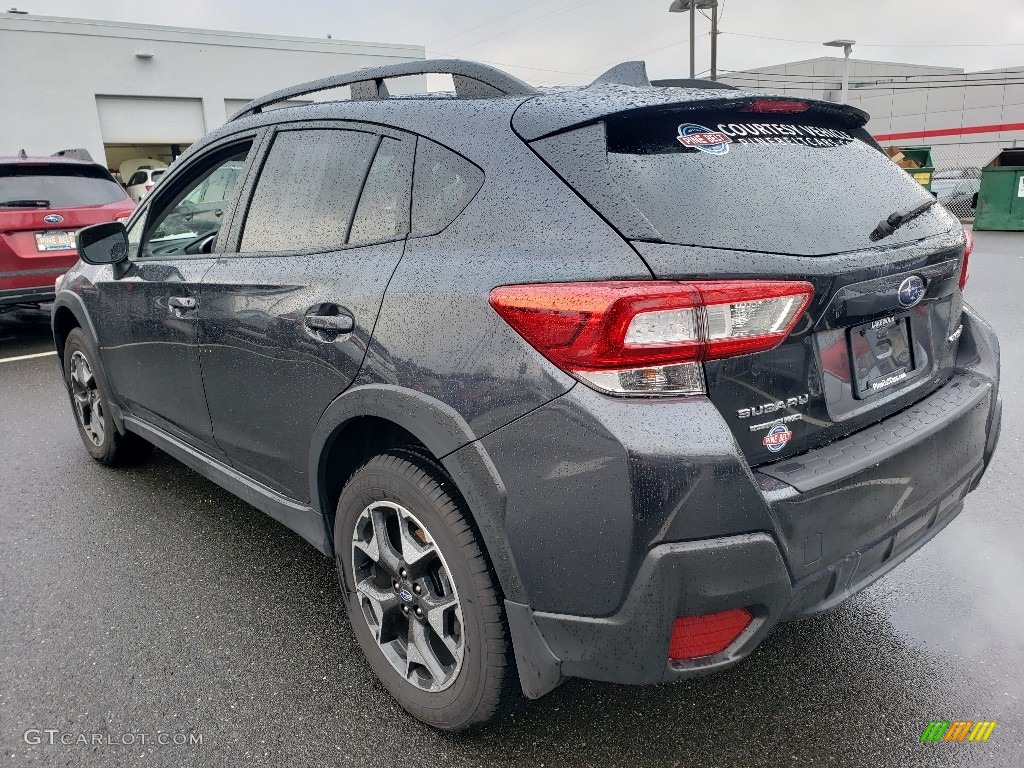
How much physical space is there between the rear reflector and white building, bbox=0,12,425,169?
23268mm

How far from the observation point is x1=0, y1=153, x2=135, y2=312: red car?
6.96 metres

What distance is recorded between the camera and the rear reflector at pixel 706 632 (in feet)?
5.41

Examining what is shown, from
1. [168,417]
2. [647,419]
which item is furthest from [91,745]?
[647,419]

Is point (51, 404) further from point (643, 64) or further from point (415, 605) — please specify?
point (643, 64)

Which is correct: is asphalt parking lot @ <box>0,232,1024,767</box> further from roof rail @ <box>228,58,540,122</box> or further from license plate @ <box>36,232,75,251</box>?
license plate @ <box>36,232,75,251</box>

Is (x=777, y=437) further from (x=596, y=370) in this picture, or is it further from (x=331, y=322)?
(x=331, y=322)

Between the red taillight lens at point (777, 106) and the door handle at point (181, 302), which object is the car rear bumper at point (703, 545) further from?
the door handle at point (181, 302)

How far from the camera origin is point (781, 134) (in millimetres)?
2102

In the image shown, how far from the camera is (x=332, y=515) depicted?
2422 millimetres

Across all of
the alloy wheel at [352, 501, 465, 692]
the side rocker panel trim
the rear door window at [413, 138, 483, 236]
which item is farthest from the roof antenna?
the side rocker panel trim

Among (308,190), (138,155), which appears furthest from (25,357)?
(138,155)

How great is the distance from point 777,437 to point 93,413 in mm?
3874

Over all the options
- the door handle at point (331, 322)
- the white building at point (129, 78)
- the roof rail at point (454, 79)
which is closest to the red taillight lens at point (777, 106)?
the roof rail at point (454, 79)

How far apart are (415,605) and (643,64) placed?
1745mm
